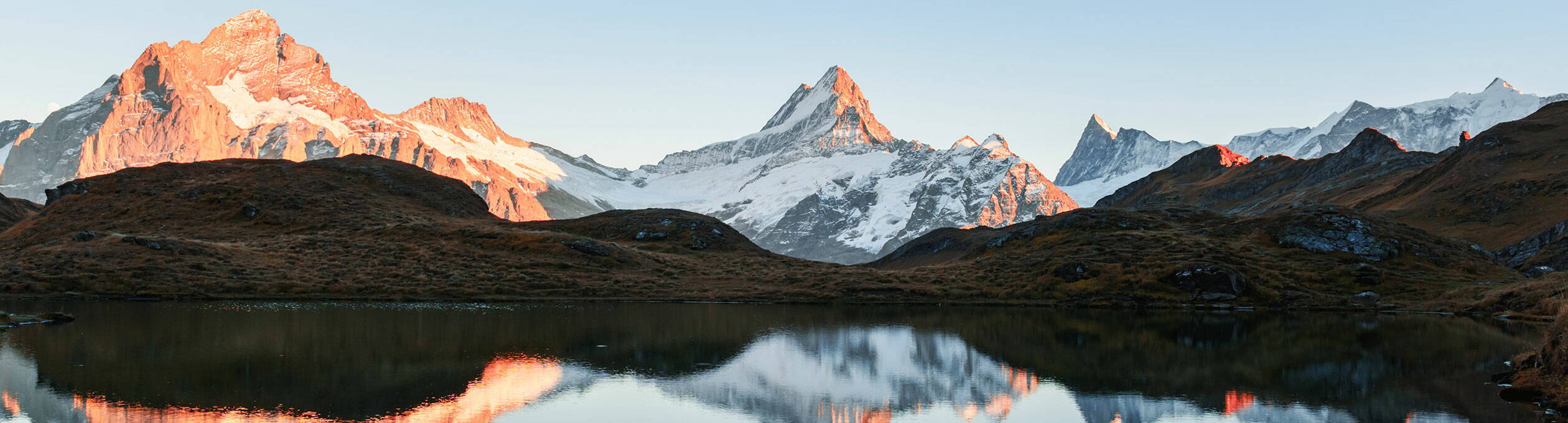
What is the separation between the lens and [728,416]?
118 feet

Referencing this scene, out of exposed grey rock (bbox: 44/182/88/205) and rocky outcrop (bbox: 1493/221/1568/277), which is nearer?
rocky outcrop (bbox: 1493/221/1568/277)

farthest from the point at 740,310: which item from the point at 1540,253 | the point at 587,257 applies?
the point at 1540,253

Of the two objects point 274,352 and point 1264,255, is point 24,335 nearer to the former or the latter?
point 274,352

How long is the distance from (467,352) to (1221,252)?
96.8 metres

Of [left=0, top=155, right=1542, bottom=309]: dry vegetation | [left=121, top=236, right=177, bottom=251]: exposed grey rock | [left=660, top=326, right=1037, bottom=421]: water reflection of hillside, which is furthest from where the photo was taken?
[left=121, top=236, right=177, bottom=251]: exposed grey rock

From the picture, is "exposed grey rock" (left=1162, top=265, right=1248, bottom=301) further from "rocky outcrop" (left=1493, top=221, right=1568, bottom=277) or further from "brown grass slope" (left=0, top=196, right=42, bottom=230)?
"brown grass slope" (left=0, top=196, right=42, bottom=230)

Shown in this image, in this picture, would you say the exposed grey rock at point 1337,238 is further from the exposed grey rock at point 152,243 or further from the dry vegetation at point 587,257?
the exposed grey rock at point 152,243

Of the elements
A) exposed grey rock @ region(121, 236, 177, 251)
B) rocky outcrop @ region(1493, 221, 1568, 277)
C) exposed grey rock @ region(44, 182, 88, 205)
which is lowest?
rocky outcrop @ region(1493, 221, 1568, 277)

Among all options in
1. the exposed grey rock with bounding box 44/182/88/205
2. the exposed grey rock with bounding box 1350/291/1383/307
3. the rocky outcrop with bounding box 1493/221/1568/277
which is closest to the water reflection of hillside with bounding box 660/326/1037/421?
the exposed grey rock with bounding box 1350/291/1383/307

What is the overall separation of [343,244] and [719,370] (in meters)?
93.0

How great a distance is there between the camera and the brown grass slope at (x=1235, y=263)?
352 feet

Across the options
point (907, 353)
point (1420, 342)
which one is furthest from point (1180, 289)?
point (907, 353)

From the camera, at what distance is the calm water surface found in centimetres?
3641

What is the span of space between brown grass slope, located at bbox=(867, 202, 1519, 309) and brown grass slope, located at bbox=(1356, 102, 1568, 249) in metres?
31.2
